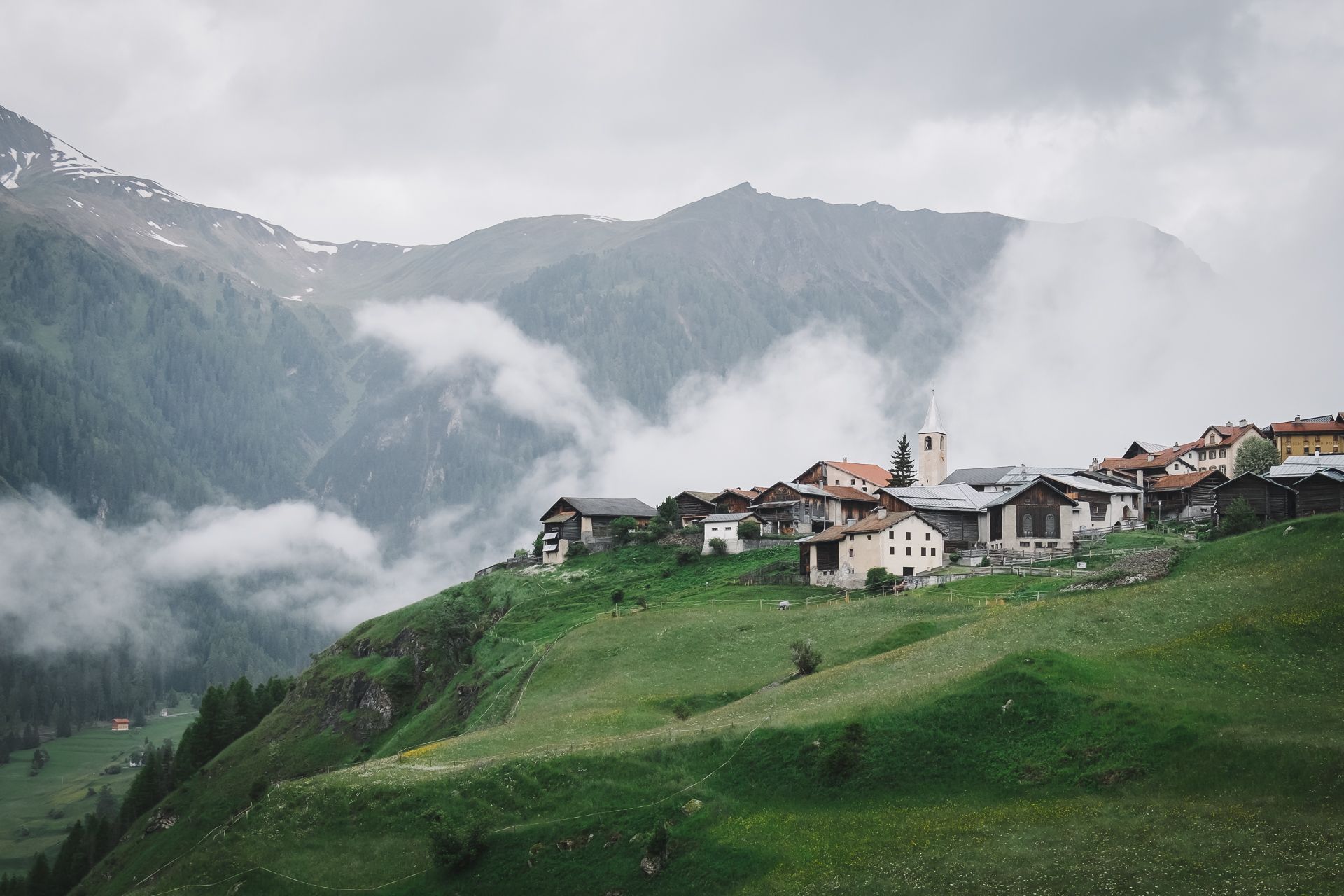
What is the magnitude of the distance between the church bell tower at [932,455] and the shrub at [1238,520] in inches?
2180

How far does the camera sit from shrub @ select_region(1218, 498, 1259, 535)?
83812 mm

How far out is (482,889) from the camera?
45469 millimetres

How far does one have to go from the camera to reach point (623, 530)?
451ft

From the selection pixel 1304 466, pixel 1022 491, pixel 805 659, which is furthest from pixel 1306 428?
pixel 805 659

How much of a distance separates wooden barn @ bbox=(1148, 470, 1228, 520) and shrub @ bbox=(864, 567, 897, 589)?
3713cm

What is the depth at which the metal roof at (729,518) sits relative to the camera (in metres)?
127

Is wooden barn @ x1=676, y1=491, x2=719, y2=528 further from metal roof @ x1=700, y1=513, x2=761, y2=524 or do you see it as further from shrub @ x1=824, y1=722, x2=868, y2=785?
shrub @ x1=824, y1=722, x2=868, y2=785

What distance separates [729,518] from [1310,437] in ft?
274

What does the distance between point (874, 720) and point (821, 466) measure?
10013 cm

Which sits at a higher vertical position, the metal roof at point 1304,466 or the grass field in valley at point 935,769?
the metal roof at point 1304,466

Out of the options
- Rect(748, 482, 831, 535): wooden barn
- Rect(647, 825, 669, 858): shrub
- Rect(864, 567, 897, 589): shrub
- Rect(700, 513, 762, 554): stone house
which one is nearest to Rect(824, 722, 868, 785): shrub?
Rect(647, 825, 669, 858): shrub

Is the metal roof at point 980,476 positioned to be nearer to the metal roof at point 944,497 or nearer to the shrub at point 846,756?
the metal roof at point 944,497

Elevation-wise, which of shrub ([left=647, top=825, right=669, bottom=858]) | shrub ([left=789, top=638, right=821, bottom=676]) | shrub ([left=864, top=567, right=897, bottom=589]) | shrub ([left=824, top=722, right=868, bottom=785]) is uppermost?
shrub ([left=864, top=567, right=897, bottom=589])

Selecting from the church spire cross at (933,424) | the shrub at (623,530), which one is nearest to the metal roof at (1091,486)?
the church spire cross at (933,424)
